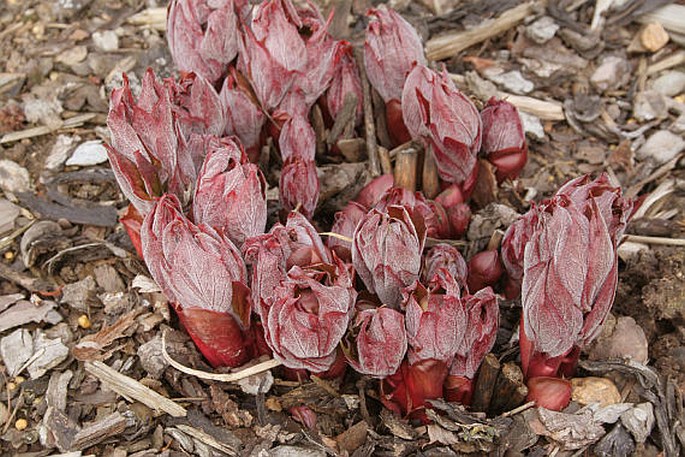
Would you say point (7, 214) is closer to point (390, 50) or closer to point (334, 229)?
point (334, 229)

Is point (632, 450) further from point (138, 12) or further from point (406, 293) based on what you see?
point (138, 12)

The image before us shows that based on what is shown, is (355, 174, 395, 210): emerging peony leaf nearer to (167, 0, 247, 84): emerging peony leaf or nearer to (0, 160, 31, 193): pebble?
(167, 0, 247, 84): emerging peony leaf

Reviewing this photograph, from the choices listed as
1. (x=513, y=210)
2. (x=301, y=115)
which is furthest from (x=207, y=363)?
(x=513, y=210)

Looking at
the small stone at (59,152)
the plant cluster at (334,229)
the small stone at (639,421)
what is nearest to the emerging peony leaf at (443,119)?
the plant cluster at (334,229)

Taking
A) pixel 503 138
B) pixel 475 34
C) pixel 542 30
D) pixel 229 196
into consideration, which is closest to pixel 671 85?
pixel 542 30

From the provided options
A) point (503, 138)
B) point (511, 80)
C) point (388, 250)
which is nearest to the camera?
point (388, 250)

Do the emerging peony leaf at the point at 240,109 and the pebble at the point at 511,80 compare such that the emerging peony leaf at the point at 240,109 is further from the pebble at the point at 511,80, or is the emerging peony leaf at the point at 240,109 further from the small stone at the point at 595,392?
the small stone at the point at 595,392
